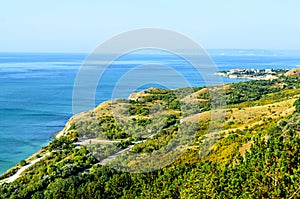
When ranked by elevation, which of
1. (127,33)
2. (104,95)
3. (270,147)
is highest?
(127,33)

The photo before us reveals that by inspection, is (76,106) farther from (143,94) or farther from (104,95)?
(104,95)

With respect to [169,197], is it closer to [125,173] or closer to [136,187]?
[136,187]

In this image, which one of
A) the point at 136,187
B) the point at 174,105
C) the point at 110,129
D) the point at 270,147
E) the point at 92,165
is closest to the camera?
the point at 270,147

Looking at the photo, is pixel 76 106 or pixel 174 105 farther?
pixel 76 106

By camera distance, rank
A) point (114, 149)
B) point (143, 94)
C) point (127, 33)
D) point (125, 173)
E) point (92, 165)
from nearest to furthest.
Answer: point (127, 33) → point (125, 173) → point (92, 165) → point (114, 149) → point (143, 94)

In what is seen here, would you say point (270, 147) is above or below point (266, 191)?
above

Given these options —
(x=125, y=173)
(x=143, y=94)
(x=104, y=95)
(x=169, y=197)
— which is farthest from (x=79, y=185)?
(x=104, y=95)
